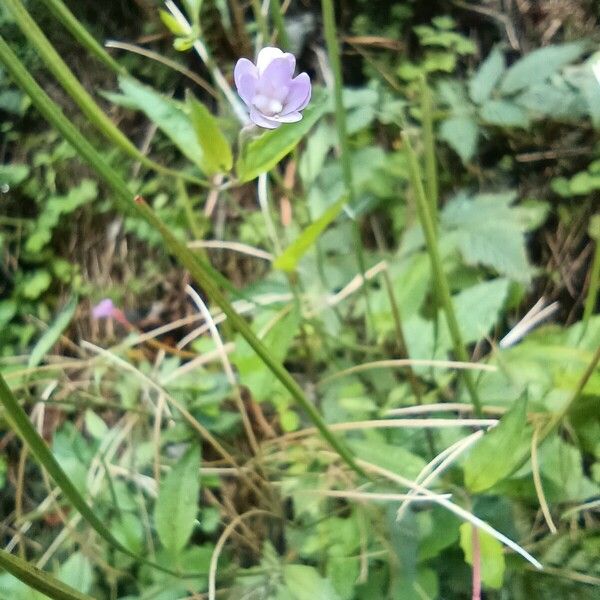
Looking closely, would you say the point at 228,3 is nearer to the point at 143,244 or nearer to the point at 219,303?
the point at 143,244

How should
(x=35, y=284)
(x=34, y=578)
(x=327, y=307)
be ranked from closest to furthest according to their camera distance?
(x=34, y=578) → (x=327, y=307) → (x=35, y=284)

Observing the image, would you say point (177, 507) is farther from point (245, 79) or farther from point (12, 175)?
point (12, 175)

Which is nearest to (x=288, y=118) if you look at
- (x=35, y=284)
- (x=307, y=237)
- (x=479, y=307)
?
(x=307, y=237)

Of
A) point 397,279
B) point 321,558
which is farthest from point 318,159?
point 321,558

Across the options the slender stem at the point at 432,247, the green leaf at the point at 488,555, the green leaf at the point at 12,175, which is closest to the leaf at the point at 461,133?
the slender stem at the point at 432,247

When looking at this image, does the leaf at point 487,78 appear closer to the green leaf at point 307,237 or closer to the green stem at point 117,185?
the green leaf at point 307,237

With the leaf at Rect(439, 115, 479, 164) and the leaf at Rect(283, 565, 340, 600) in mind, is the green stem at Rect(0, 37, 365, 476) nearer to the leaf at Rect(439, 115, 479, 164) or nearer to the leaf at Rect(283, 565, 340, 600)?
the leaf at Rect(283, 565, 340, 600)

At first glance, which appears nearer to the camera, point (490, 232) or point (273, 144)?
point (273, 144)
